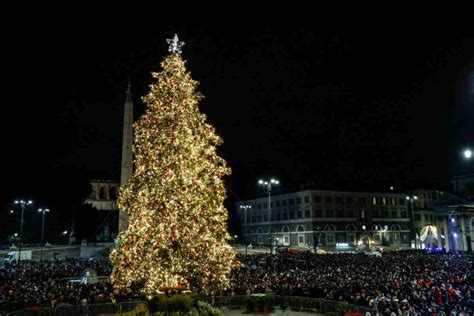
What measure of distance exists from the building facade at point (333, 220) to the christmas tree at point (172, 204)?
59.5 metres

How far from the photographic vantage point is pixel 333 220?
86562mm

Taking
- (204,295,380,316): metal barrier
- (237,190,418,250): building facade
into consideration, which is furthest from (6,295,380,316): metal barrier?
(237,190,418,250): building facade

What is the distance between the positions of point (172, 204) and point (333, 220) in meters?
70.6

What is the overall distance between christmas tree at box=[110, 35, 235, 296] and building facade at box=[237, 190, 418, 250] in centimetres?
5945

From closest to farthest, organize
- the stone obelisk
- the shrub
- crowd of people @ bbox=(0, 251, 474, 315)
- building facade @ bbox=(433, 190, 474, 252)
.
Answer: the shrub → crowd of people @ bbox=(0, 251, 474, 315) → the stone obelisk → building facade @ bbox=(433, 190, 474, 252)

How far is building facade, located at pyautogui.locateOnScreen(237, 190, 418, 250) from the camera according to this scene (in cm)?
8450

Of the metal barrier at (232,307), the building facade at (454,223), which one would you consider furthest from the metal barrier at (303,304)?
the building facade at (454,223)

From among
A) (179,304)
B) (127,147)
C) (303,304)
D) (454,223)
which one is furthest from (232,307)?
(454,223)

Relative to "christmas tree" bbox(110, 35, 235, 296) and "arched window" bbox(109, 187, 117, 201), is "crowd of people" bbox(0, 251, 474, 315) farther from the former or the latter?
"arched window" bbox(109, 187, 117, 201)

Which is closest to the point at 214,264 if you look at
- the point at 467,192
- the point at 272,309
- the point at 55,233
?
the point at 272,309

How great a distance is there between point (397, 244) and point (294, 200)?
2460cm

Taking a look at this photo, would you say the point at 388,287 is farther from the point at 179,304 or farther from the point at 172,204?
the point at 172,204

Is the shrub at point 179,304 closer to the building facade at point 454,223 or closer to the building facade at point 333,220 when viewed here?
the building facade at point 454,223

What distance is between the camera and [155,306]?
1752 centimetres
